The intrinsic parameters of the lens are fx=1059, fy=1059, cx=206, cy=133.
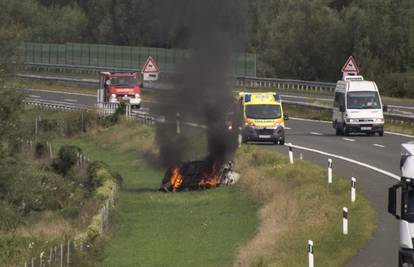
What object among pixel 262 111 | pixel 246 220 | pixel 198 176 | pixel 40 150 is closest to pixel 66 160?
pixel 40 150

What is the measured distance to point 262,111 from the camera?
5066 centimetres

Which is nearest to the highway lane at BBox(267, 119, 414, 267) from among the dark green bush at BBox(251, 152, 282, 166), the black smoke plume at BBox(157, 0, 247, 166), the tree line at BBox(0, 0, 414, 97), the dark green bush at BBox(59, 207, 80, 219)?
the dark green bush at BBox(251, 152, 282, 166)

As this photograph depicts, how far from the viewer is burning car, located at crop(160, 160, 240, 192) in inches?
1652

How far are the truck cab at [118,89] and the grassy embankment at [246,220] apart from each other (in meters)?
22.7

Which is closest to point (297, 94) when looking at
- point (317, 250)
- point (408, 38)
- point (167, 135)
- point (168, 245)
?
point (408, 38)

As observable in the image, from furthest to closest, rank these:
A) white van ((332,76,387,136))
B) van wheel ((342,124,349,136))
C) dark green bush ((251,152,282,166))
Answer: van wheel ((342,124,349,136))
white van ((332,76,387,136))
dark green bush ((251,152,282,166))

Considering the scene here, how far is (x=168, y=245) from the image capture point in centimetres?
3175

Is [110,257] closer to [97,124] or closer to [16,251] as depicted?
[16,251]

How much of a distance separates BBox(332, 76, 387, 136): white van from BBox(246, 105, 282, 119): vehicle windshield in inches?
182

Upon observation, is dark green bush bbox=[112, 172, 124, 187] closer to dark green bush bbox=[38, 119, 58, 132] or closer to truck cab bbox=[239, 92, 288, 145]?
truck cab bbox=[239, 92, 288, 145]

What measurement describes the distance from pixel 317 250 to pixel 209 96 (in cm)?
1614

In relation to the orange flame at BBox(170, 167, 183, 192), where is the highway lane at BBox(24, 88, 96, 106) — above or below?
above

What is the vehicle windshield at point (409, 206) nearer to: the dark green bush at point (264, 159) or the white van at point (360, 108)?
the dark green bush at point (264, 159)

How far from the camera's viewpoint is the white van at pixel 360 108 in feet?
175
